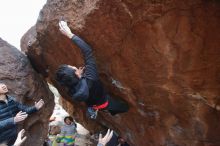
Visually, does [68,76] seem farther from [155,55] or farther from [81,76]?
[155,55]

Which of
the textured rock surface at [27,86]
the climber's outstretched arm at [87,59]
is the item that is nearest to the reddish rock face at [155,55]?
the climber's outstretched arm at [87,59]

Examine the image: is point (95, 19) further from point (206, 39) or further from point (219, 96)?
point (219, 96)

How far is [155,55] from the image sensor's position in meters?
4.68

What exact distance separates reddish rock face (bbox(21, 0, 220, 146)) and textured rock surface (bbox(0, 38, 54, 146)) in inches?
28.2

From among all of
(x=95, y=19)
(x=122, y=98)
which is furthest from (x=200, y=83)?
(x=95, y=19)

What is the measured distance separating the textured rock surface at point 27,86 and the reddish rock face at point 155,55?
0.72 metres

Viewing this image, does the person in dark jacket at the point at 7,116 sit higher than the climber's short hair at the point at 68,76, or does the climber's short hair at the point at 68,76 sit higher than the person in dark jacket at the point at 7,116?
the climber's short hair at the point at 68,76

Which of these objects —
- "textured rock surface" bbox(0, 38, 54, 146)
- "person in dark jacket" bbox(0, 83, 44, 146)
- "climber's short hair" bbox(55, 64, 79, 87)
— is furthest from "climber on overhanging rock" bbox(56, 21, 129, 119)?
"textured rock surface" bbox(0, 38, 54, 146)

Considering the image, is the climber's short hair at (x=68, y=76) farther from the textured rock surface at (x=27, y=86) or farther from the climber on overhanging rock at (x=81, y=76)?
the textured rock surface at (x=27, y=86)

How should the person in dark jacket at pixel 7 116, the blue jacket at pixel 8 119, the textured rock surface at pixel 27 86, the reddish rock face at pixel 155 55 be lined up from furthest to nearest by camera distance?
the textured rock surface at pixel 27 86, the blue jacket at pixel 8 119, the person in dark jacket at pixel 7 116, the reddish rock face at pixel 155 55

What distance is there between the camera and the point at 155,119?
563cm

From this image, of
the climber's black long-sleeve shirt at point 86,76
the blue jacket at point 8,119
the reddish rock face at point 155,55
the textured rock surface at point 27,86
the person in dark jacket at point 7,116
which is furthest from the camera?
the textured rock surface at point 27,86

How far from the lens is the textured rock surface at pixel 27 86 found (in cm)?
597

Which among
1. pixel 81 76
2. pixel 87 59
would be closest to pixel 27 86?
pixel 81 76
